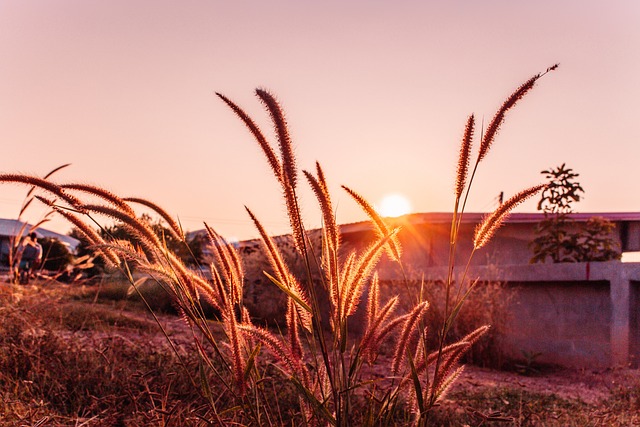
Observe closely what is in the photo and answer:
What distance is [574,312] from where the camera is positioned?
401 inches

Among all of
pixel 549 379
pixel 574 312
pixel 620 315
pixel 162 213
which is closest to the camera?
pixel 162 213

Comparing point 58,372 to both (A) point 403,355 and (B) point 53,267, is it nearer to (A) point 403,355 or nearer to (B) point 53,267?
(A) point 403,355

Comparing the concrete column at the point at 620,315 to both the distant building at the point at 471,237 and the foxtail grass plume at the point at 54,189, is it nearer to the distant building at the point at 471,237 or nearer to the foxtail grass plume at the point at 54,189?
the distant building at the point at 471,237

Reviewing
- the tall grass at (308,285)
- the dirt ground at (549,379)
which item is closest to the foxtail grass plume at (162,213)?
the tall grass at (308,285)

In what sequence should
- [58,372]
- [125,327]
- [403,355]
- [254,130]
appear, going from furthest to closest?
1. [125,327]
2. [58,372]
3. [403,355]
4. [254,130]

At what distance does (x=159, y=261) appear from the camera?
7.82ft

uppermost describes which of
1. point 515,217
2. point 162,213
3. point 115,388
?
point 515,217

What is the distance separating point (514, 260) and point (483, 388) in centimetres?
895

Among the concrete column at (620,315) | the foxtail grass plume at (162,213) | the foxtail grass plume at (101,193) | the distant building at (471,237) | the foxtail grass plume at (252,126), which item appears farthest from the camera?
the distant building at (471,237)

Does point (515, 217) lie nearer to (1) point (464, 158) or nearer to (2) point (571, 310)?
(2) point (571, 310)

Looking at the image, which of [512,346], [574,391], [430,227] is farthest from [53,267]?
[574,391]

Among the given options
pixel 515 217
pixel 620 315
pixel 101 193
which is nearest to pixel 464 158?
pixel 101 193

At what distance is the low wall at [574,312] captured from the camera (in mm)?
9555

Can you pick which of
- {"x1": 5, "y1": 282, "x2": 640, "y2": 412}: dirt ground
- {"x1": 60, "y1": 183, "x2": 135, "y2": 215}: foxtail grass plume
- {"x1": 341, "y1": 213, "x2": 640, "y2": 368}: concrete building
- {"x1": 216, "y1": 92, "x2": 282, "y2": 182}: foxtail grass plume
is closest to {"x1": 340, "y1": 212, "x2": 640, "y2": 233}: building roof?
{"x1": 341, "y1": 213, "x2": 640, "y2": 368}: concrete building
